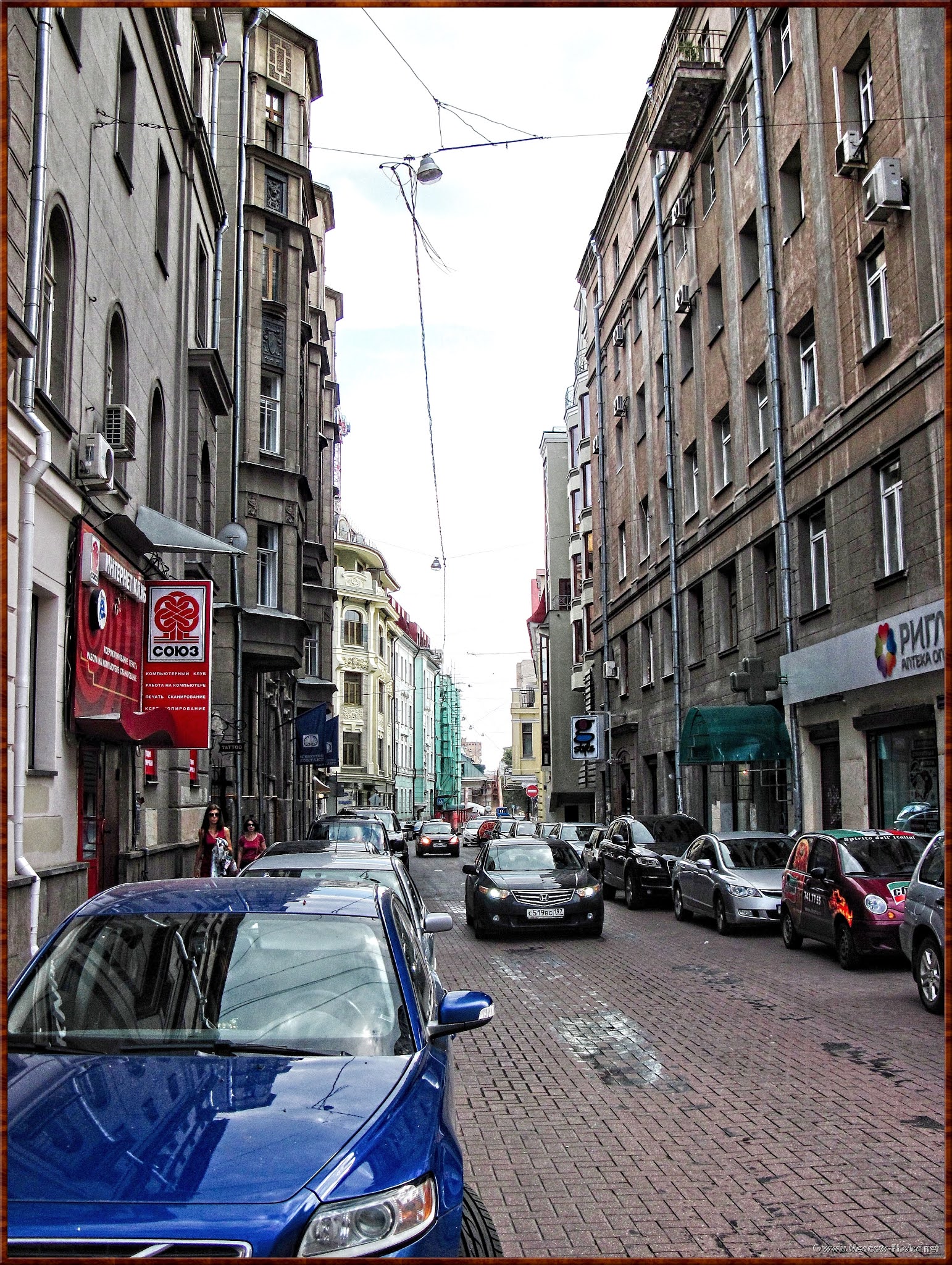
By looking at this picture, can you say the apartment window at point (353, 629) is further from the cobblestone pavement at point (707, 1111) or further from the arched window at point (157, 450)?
the cobblestone pavement at point (707, 1111)

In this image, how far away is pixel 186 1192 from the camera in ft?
10.1

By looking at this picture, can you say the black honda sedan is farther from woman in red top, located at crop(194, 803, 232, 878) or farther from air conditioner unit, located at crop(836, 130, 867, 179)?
air conditioner unit, located at crop(836, 130, 867, 179)

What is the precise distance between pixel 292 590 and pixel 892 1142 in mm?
26172

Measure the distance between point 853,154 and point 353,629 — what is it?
5963 cm

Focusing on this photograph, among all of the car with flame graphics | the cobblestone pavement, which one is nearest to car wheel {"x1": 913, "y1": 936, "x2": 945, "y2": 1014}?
the cobblestone pavement

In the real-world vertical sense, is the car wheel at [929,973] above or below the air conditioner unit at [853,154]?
below

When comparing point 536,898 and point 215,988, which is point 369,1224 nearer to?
point 215,988

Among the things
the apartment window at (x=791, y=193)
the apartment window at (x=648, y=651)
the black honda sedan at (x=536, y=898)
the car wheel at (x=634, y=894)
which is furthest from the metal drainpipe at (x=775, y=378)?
the apartment window at (x=648, y=651)

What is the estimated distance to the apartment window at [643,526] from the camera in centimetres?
3684

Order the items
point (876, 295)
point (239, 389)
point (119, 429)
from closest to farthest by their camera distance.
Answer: point (119, 429), point (876, 295), point (239, 389)

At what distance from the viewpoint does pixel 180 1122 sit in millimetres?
3463

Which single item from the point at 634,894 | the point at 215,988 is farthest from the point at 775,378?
the point at 215,988

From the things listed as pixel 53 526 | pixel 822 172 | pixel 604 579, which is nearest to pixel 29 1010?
pixel 53 526

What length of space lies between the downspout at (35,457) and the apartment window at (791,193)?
51.0ft
